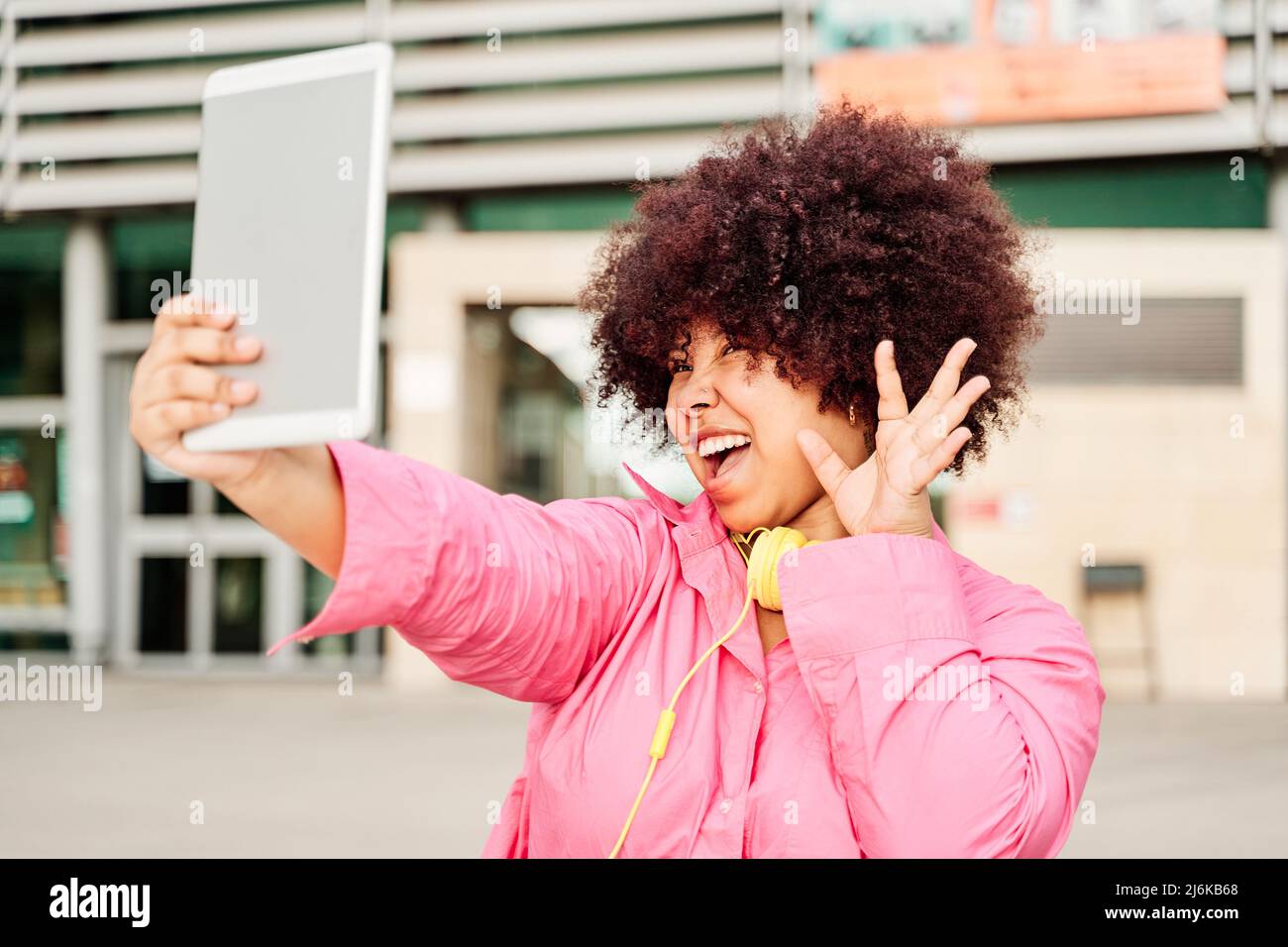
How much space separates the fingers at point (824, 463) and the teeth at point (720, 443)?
9cm

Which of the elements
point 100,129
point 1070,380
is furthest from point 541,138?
point 1070,380

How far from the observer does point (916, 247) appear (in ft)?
7.00

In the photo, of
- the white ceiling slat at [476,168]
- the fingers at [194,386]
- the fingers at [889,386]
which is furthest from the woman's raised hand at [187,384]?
A: the white ceiling slat at [476,168]

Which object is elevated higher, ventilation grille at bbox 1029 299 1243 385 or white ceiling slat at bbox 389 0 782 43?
white ceiling slat at bbox 389 0 782 43

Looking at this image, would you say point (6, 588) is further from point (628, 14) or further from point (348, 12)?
point (628, 14)

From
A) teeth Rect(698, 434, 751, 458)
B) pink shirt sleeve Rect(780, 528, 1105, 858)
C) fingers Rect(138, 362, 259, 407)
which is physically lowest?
pink shirt sleeve Rect(780, 528, 1105, 858)

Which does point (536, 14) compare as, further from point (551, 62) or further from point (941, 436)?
point (941, 436)

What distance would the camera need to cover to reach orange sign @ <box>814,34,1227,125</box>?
10.1 metres

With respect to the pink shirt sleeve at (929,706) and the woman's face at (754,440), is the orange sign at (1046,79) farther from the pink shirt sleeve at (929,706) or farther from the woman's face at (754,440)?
the pink shirt sleeve at (929,706)

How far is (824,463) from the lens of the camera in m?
1.85

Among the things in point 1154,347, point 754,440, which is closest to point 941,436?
point 754,440

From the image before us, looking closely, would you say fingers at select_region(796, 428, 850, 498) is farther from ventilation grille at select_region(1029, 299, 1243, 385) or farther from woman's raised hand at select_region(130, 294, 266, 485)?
ventilation grille at select_region(1029, 299, 1243, 385)

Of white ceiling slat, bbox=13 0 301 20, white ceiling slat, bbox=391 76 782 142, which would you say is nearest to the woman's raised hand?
white ceiling slat, bbox=391 76 782 142

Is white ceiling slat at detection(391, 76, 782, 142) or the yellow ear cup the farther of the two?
white ceiling slat at detection(391, 76, 782, 142)
